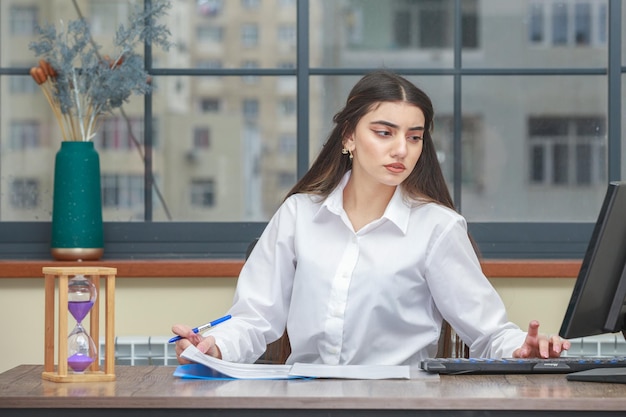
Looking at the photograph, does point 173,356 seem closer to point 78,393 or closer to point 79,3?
point 79,3

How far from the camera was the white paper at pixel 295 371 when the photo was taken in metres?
2.01

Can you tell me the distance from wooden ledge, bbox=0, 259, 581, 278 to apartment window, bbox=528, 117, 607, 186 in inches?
17.3

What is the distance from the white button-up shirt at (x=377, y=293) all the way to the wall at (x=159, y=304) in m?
0.84

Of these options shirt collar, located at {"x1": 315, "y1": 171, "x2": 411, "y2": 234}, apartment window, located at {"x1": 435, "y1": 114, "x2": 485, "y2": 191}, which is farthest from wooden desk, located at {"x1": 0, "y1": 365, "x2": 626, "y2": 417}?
apartment window, located at {"x1": 435, "y1": 114, "x2": 485, "y2": 191}

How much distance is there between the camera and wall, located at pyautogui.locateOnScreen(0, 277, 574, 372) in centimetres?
333

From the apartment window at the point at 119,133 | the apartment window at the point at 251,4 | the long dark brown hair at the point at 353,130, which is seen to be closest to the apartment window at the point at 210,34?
the apartment window at the point at 251,4

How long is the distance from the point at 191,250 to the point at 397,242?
121 centimetres

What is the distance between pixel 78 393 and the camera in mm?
1841

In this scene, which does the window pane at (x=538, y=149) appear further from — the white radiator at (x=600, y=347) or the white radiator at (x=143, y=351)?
the white radiator at (x=143, y=351)

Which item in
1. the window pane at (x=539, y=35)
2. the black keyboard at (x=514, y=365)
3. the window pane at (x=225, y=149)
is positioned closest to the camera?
the black keyboard at (x=514, y=365)

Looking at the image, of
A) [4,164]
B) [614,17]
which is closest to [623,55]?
[614,17]

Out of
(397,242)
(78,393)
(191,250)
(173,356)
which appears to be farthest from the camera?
(191,250)

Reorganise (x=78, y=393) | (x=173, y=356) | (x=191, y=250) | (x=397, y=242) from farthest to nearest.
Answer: (x=191, y=250)
(x=173, y=356)
(x=397, y=242)
(x=78, y=393)

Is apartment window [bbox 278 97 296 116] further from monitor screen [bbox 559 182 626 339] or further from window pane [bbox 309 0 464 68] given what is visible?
monitor screen [bbox 559 182 626 339]
